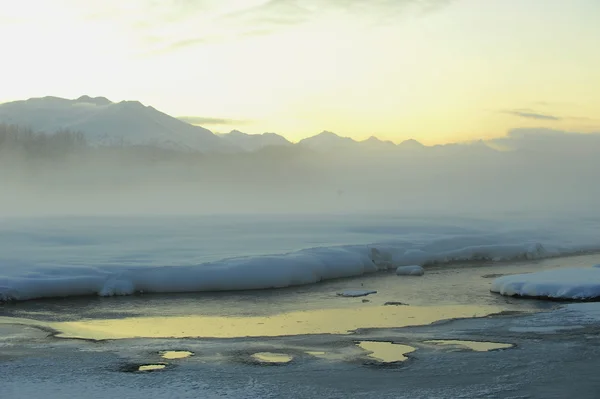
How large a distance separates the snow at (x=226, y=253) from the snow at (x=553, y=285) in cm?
9

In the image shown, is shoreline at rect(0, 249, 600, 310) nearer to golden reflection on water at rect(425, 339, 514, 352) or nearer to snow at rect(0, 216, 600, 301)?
snow at rect(0, 216, 600, 301)

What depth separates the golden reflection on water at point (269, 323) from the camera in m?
14.4

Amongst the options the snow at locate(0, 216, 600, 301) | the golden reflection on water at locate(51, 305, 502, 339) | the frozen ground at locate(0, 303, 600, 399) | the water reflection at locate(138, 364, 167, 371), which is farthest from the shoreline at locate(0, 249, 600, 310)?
the water reflection at locate(138, 364, 167, 371)

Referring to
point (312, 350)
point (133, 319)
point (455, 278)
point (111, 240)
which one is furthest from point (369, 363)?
point (111, 240)

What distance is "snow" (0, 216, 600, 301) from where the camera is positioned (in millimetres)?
20203

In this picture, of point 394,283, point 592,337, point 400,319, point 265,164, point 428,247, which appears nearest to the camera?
point 592,337

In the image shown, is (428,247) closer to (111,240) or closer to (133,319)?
(111,240)

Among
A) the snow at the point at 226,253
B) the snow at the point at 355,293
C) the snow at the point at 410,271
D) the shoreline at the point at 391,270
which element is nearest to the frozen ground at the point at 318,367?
the shoreline at the point at 391,270

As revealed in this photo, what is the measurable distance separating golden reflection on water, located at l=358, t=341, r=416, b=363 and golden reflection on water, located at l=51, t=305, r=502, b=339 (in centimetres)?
134

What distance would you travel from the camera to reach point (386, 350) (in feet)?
41.8

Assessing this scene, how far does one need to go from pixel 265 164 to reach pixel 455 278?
530 feet

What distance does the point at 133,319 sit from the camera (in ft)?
52.7

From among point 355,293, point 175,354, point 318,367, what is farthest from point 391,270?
point 318,367

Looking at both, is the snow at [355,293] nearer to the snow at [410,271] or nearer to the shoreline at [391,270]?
the shoreline at [391,270]
